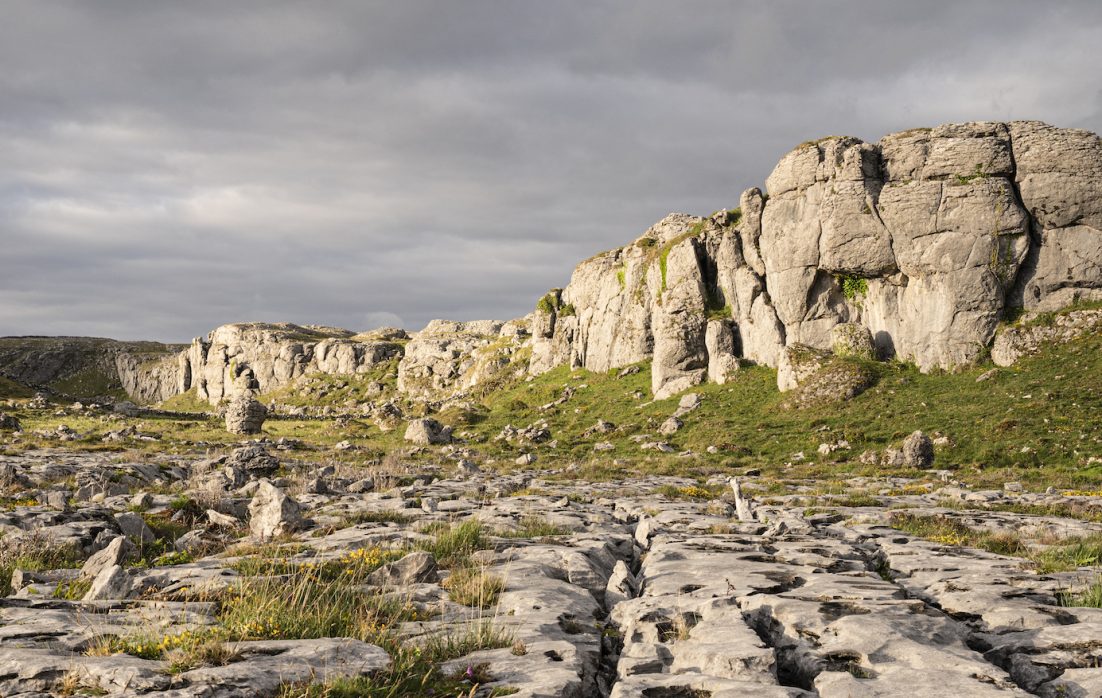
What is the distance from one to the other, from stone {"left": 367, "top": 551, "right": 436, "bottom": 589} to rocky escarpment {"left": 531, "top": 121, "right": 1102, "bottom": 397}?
55090 millimetres

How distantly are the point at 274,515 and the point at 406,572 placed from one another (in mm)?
6327

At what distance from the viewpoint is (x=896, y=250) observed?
57.1 metres

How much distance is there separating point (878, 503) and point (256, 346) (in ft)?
570

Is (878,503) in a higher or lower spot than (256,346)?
lower

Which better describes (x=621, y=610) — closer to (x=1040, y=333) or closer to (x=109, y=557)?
(x=109, y=557)

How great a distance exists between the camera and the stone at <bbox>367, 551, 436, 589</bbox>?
10578 mm

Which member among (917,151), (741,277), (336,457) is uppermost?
(917,151)

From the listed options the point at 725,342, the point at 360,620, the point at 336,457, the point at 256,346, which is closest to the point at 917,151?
the point at 725,342

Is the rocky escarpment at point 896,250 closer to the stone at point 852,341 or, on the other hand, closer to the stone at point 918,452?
the stone at point 852,341

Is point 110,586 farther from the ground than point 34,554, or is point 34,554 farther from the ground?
point 110,586

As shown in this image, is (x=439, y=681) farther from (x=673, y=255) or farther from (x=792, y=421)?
(x=673, y=255)

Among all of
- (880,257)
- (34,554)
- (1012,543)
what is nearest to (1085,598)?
(1012,543)

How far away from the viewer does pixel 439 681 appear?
6.68 metres

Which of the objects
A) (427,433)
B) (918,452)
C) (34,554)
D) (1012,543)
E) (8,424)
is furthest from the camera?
(427,433)
